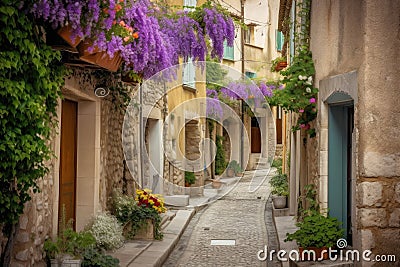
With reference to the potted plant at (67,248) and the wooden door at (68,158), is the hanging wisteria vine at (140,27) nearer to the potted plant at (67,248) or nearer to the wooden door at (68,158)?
the wooden door at (68,158)

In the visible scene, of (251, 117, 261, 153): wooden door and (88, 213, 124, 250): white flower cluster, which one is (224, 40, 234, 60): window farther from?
(88, 213, 124, 250): white flower cluster

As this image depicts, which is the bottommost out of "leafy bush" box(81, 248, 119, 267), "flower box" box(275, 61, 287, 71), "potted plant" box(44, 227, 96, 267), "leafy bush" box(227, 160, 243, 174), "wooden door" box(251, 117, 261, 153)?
"leafy bush" box(81, 248, 119, 267)

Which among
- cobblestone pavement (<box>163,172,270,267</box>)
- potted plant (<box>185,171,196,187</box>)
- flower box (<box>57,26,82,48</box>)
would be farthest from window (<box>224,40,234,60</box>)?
flower box (<box>57,26,82,48</box>)

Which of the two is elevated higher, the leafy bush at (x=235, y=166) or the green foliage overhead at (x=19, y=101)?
the green foliage overhead at (x=19, y=101)

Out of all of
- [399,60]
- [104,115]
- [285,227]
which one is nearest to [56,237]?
[104,115]

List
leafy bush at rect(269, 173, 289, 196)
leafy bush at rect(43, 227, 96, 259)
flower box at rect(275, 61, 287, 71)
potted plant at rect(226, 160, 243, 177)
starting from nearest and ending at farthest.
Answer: leafy bush at rect(43, 227, 96, 259) → leafy bush at rect(269, 173, 289, 196) → flower box at rect(275, 61, 287, 71) → potted plant at rect(226, 160, 243, 177)

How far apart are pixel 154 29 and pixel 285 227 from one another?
4.26 m

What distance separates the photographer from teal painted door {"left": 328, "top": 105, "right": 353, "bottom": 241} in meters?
6.66

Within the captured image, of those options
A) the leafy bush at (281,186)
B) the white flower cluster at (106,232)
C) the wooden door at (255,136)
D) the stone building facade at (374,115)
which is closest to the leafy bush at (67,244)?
the white flower cluster at (106,232)

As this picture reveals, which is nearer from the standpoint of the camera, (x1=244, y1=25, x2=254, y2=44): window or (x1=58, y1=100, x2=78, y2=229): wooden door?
(x1=58, y1=100, x2=78, y2=229): wooden door

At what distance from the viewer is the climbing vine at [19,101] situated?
4.23 m

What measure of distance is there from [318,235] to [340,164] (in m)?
0.97

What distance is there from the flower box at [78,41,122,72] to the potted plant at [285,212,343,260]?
2705 millimetres

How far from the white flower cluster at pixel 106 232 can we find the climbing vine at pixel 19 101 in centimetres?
252
